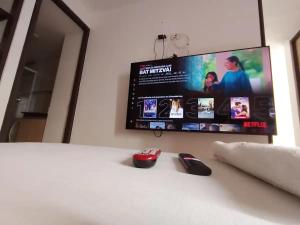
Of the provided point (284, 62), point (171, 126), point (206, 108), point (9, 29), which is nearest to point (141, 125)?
point (171, 126)

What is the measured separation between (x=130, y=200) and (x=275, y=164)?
0.89 ft

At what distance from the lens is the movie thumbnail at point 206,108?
4.36 ft

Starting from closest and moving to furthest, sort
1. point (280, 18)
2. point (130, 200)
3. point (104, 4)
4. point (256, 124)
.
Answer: point (130, 200) → point (256, 124) → point (280, 18) → point (104, 4)

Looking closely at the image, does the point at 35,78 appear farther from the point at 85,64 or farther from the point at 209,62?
the point at 209,62

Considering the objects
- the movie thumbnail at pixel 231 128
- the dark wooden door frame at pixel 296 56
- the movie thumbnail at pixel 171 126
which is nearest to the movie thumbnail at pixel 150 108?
the movie thumbnail at pixel 171 126

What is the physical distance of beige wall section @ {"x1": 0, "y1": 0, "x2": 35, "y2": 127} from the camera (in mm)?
1383

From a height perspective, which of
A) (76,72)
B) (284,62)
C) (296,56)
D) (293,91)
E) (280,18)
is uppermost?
(280,18)

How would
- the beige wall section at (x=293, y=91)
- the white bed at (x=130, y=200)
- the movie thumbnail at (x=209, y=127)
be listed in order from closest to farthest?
the white bed at (x=130, y=200)
the movie thumbnail at (x=209, y=127)
the beige wall section at (x=293, y=91)

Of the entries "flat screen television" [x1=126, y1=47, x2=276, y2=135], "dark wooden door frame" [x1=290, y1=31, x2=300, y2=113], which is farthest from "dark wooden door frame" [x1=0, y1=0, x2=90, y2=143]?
"dark wooden door frame" [x1=290, y1=31, x2=300, y2=113]

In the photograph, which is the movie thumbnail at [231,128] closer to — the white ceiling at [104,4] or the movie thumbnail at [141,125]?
the movie thumbnail at [141,125]

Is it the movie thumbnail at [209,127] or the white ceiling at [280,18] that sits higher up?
the white ceiling at [280,18]

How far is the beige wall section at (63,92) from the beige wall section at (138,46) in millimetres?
197

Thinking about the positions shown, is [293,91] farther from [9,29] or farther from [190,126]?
[9,29]

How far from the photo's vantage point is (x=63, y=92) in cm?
215
